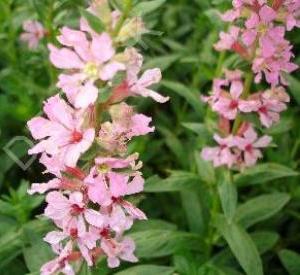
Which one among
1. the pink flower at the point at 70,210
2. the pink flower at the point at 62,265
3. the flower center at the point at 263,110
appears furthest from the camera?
the flower center at the point at 263,110

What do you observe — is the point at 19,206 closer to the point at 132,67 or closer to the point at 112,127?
the point at 112,127

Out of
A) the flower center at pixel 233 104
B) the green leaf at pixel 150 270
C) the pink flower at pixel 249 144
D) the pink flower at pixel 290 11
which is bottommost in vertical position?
the green leaf at pixel 150 270

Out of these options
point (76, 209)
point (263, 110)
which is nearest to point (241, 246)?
point (263, 110)

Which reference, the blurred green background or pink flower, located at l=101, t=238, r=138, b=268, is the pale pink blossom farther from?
the blurred green background

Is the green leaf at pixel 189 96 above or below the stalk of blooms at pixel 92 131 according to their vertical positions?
below

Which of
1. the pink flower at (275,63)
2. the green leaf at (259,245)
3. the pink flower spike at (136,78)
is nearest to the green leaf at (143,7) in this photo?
the pink flower spike at (136,78)

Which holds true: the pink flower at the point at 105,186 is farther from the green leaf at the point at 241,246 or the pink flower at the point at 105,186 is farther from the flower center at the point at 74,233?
the green leaf at the point at 241,246

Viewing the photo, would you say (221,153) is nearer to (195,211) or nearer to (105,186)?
(195,211)

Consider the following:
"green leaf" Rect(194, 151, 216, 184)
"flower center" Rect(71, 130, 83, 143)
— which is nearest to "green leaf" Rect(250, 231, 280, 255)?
"green leaf" Rect(194, 151, 216, 184)
